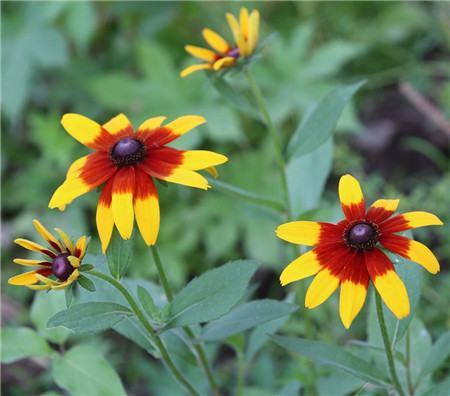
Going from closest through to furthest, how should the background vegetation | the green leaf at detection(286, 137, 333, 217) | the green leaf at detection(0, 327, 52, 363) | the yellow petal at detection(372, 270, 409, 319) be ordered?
the yellow petal at detection(372, 270, 409, 319)
the green leaf at detection(0, 327, 52, 363)
the green leaf at detection(286, 137, 333, 217)
the background vegetation

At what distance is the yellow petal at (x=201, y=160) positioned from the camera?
3.36 feet

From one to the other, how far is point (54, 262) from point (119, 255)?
102mm

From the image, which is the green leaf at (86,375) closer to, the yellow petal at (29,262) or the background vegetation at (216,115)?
the yellow petal at (29,262)

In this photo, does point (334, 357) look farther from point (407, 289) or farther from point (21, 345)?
point (21, 345)

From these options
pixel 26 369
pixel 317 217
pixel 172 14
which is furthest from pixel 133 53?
pixel 317 217

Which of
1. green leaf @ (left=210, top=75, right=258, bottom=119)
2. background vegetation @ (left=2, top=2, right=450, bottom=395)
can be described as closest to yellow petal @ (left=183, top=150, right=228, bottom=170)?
green leaf @ (left=210, top=75, right=258, bottom=119)

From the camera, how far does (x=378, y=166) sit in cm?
277

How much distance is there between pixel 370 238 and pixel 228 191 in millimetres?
359

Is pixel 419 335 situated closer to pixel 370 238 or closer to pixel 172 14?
pixel 370 238

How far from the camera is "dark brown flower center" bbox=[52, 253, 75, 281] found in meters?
0.99

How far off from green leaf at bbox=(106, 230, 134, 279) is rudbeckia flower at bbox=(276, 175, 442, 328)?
23 centimetres

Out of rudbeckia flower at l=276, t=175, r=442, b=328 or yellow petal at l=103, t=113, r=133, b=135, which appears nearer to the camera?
rudbeckia flower at l=276, t=175, r=442, b=328

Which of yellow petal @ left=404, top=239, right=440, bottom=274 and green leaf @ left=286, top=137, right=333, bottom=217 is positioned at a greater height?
green leaf @ left=286, top=137, right=333, bottom=217

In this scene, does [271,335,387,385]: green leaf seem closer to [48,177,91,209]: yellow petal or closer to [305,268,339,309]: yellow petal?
[305,268,339,309]: yellow petal
